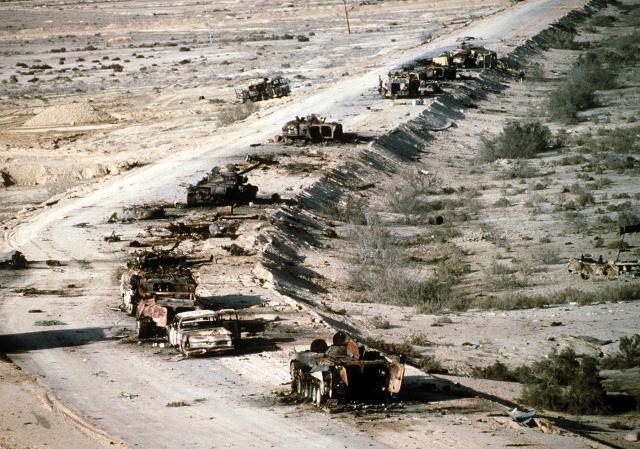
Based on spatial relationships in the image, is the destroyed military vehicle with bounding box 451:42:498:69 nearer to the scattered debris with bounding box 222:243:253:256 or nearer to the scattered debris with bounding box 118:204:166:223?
the scattered debris with bounding box 118:204:166:223

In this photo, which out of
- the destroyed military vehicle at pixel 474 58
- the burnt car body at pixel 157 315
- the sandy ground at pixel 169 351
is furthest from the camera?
the destroyed military vehicle at pixel 474 58

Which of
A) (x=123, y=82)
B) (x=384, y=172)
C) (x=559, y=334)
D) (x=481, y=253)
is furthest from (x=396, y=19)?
(x=559, y=334)

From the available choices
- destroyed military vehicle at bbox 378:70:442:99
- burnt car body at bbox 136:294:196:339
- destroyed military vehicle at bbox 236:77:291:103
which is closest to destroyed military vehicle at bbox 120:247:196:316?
burnt car body at bbox 136:294:196:339

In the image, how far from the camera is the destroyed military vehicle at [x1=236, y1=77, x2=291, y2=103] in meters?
69.3

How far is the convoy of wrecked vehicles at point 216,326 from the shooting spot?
64.5 feet

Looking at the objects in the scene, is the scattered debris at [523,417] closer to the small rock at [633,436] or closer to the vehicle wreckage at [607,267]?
the small rock at [633,436]

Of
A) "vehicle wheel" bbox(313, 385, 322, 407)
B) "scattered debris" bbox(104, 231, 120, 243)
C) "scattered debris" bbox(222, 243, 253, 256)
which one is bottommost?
"scattered debris" bbox(222, 243, 253, 256)

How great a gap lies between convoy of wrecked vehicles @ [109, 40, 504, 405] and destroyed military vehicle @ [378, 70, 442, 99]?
23134 mm

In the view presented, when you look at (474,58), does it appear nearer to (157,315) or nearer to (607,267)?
(607,267)

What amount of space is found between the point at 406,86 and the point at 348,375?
47.0 metres

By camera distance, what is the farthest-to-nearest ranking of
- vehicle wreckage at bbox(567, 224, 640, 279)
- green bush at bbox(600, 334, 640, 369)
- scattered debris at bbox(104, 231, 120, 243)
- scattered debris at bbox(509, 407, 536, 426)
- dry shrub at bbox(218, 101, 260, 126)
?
dry shrub at bbox(218, 101, 260, 126) → scattered debris at bbox(104, 231, 120, 243) → vehicle wreckage at bbox(567, 224, 640, 279) → green bush at bbox(600, 334, 640, 369) → scattered debris at bbox(509, 407, 536, 426)

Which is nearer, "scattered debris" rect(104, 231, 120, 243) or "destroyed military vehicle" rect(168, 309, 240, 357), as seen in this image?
"destroyed military vehicle" rect(168, 309, 240, 357)

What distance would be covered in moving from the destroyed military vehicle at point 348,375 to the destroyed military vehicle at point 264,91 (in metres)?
49.9

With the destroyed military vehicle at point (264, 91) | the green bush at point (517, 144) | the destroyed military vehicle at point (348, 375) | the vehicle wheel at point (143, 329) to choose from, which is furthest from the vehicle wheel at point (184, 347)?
the destroyed military vehicle at point (264, 91)
